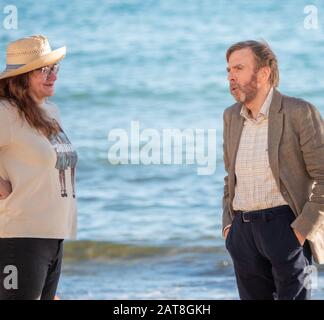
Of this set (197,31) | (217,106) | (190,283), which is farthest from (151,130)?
(190,283)

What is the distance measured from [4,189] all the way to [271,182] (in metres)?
1.02

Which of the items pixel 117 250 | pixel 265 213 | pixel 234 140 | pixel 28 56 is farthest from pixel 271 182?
pixel 117 250

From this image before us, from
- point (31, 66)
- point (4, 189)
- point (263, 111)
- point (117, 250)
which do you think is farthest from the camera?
point (117, 250)

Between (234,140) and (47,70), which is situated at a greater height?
(47,70)

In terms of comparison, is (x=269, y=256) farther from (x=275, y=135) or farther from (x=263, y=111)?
(x=263, y=111)

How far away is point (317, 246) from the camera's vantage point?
13.4ft

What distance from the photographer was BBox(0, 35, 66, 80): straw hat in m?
3.98

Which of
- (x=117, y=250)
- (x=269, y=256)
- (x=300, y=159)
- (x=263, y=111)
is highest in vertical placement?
(x=263, y=111)

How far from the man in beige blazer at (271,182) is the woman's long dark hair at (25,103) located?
2.45 ft

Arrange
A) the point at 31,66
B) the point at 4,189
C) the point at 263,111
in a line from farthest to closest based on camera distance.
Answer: the point at 263,111 < the point at 31,66 < the point at 4,189

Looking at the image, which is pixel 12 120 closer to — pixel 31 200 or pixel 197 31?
pixel 31 200

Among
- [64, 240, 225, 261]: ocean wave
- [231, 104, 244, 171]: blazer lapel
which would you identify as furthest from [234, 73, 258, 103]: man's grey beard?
[64, 240, 225, 261]: ocean wave

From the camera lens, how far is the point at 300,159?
4.06 meters
